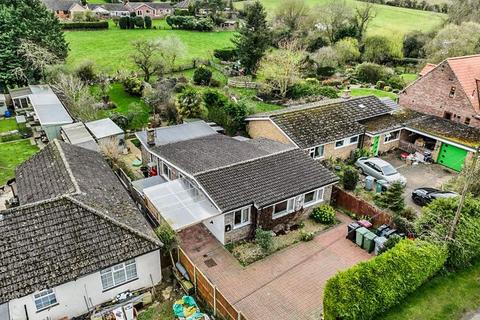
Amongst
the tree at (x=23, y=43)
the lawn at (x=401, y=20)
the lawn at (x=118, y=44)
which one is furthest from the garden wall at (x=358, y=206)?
the lawn at (x=401, y=20)

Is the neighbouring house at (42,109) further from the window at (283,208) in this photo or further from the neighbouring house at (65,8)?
the neighbouring house at (65,8)

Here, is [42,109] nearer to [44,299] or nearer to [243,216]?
[44,299]

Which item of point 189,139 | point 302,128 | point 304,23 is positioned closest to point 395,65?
point 304,23

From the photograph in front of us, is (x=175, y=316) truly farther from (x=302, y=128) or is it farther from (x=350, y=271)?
(x=302, y=128)

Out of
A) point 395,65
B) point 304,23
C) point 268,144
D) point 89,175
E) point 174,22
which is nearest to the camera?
point 89,175

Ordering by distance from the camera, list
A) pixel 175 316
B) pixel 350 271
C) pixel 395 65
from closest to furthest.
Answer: pixel 350 271
pixel 175 316
pixel 395 65

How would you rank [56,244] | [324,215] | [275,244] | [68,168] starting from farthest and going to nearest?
[324,215]
[68,168]
[275,244]
[56,244]

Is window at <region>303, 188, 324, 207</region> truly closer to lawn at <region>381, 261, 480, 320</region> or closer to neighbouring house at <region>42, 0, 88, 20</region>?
lawn at <region>381, 261, 480, 320</region>

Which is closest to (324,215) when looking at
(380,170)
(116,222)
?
(380,170)
